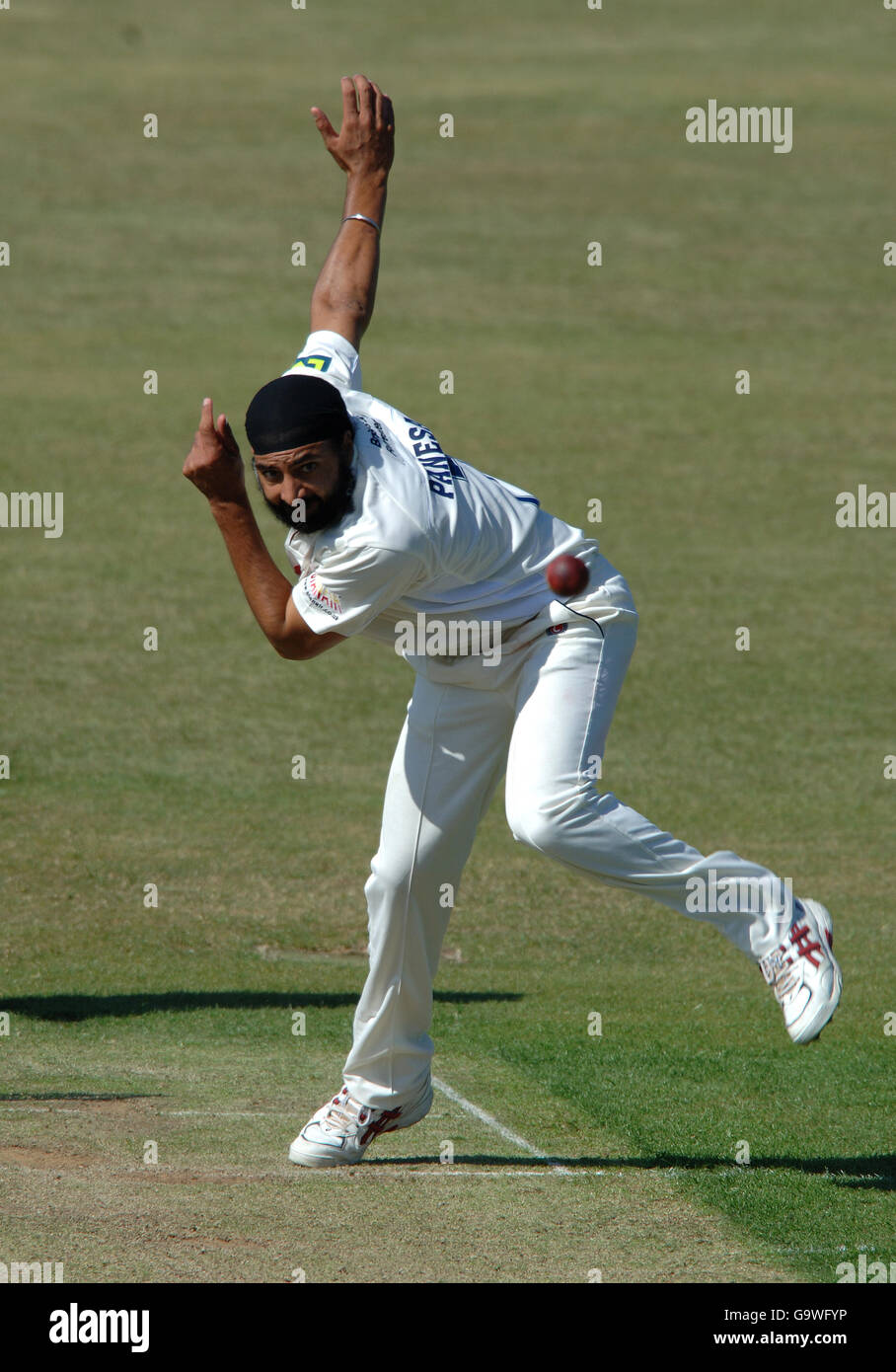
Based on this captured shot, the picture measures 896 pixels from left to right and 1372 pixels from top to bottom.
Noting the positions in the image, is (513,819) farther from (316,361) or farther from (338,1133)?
(316,361)

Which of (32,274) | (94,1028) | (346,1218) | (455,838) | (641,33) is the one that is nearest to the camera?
→ (346,1218)

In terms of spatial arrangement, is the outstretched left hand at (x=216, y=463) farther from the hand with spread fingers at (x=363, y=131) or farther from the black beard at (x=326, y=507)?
the hand with spread fingers at (x=363, y=131)

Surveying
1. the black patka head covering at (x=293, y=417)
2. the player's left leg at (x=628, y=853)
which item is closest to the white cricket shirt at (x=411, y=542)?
the black patka head covering at (x=293, y=417)

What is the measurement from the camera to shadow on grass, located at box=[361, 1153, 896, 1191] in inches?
261

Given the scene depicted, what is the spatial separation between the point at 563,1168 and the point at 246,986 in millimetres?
3583

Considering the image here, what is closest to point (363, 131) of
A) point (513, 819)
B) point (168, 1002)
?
point (513, 819)

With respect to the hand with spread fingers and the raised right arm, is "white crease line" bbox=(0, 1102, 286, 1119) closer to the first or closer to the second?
the raised right arm

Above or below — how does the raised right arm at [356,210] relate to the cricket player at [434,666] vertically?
above

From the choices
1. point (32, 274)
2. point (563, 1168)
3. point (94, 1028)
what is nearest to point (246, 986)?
point (94, 1028)

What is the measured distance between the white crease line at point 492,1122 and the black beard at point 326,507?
8.02 ft

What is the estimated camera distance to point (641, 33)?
158 ft

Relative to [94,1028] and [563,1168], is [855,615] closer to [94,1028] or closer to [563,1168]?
[94,1028]

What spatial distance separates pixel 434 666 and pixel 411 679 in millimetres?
10664

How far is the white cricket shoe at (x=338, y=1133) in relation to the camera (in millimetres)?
6535
